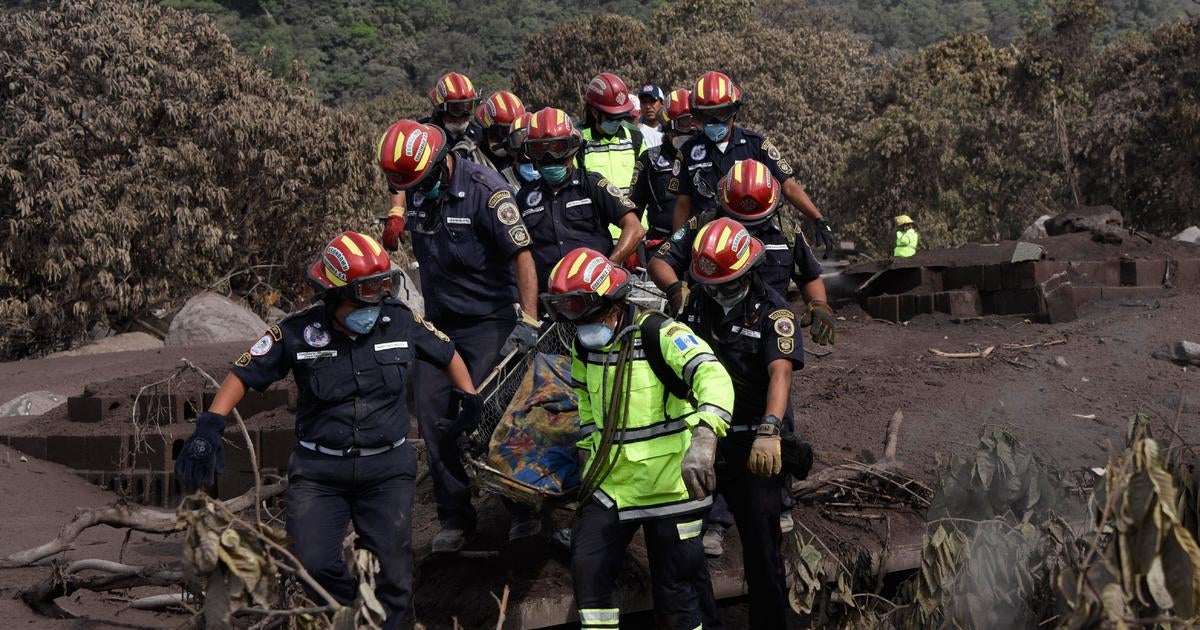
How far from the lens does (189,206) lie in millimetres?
22641

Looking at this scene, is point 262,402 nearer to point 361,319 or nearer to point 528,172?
point 528,172

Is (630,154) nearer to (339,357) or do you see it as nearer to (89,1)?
(339,357)

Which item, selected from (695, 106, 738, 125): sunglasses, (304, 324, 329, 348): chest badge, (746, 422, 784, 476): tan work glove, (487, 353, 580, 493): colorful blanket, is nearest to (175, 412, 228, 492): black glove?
(304, 324, 329, 348): chest badge

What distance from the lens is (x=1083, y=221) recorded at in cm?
1795

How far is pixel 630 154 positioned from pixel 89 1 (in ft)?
54.9

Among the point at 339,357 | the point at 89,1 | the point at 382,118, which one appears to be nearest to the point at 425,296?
the point at 339,357

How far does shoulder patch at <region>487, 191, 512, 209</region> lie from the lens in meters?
7.20

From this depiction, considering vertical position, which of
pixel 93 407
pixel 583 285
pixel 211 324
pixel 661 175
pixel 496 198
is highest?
pixel 661 175

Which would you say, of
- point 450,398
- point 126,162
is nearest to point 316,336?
point 450,398

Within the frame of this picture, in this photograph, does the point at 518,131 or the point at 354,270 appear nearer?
the point at 354,270

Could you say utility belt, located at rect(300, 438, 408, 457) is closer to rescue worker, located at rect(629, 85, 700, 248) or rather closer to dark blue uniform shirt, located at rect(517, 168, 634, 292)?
dark blue uniform shirt, located at rect(517, 168, 634, 292)

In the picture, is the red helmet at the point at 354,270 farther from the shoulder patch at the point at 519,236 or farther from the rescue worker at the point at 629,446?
the shoulder patch at the point at 519,236

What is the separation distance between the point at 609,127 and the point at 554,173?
1.57m

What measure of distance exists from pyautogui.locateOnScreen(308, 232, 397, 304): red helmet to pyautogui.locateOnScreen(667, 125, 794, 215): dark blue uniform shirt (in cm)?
300
